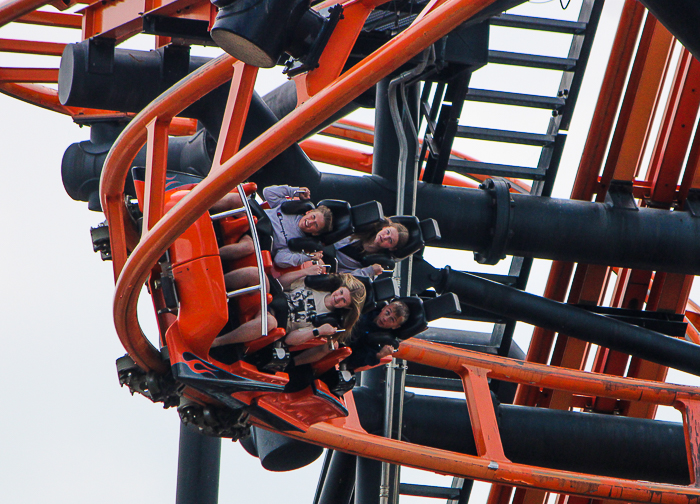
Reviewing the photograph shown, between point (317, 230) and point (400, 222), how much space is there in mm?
539

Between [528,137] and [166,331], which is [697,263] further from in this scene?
[166,331]

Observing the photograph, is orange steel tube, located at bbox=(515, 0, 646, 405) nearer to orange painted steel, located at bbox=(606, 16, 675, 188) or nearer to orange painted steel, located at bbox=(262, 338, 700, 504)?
orange painted steel, located at bbox=(606, 16, 675, 188)

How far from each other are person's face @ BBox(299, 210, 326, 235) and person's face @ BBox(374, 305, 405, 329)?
0.61 meters

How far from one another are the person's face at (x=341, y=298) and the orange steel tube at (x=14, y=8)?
2.13 m

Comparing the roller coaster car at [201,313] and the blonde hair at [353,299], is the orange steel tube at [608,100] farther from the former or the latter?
the roller coaster car at [201,313]

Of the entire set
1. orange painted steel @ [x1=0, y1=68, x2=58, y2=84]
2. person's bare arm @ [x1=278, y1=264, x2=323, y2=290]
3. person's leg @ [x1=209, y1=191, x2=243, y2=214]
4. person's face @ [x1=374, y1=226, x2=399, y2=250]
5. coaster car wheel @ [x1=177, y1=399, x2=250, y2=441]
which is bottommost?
coaster car wheel @ [x1=177, y1=399, x2=250, y2=441]

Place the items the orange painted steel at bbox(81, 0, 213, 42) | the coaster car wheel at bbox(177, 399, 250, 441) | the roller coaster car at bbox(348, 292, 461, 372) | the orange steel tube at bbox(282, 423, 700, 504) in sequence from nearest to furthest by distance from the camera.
Answer: the orange painted steel at bbox(81, 0, 213, 42), the coaster car wheel at bbox(177, 399, 250, 441), the roller coaster car at bbox(348, 292, 461, 372), the orange steel tube at bbox(282, 423, 700, 504)

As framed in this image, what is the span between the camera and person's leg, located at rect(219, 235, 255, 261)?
490cm

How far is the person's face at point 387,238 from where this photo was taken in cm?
524

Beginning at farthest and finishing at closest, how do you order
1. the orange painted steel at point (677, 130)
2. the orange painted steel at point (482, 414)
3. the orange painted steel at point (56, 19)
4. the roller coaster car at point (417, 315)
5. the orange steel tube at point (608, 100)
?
the orange painted steel at point (677, 130), the orange steel tube at point (608, 100), the orange painted steel at point (56, 19), the orange painted steel at point (482, 414), the roller coaster car at point (417, 315)

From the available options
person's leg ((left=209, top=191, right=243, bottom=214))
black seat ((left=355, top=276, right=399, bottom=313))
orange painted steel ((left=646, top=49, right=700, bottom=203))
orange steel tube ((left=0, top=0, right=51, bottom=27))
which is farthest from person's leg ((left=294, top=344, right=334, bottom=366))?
orange painted steel ((left=646, top=49, right=700, bottom=203))

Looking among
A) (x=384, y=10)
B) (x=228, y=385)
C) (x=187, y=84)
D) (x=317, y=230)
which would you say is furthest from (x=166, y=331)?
(x=384, y=10)

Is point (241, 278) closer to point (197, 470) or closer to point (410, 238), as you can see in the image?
point (410, 238)

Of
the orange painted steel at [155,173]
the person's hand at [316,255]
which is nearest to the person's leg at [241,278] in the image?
the person's hand at [316,255]
